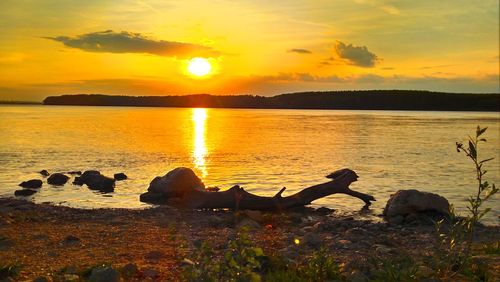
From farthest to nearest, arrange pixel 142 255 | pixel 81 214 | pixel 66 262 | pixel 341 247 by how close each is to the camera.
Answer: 1. pixel 81 214
2. pixel 341 247
3. pixel 142 255
4. pixel 66 262

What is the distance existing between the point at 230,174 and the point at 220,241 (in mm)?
16204

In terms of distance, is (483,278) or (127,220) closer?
(483,278)

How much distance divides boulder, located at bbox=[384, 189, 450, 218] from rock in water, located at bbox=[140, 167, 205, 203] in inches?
303

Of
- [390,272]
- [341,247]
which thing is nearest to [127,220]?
[341,247]

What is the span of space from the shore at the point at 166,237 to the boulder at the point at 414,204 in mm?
943

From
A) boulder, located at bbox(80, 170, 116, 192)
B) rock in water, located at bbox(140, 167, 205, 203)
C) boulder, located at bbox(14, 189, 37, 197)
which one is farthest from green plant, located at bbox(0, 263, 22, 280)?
boulder, located at bbox(80, 170, 116, 192)

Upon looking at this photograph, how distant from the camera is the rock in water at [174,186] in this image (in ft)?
65.4

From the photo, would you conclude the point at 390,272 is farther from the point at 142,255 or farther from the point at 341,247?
the point at 142,255

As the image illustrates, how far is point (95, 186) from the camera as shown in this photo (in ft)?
76.0

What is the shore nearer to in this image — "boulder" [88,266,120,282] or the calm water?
"boulder" [88,266,120,282]

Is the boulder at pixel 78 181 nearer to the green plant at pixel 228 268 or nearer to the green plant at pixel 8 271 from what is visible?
the green plant at pixel 8 271

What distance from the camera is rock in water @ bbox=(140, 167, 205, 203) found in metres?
19.9

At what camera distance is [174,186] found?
65.6ft

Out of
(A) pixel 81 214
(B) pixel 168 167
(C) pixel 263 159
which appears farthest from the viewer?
(C) pixel 263 159
